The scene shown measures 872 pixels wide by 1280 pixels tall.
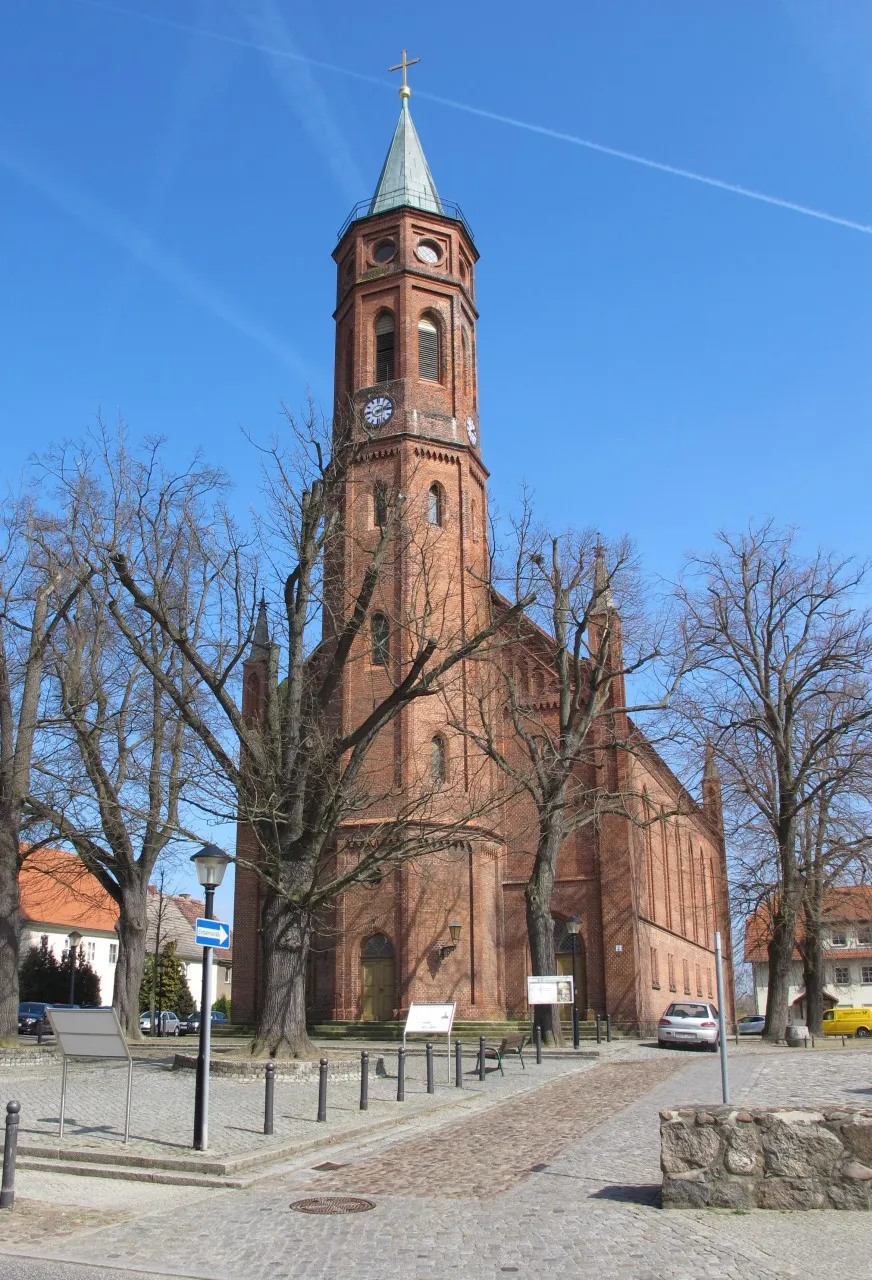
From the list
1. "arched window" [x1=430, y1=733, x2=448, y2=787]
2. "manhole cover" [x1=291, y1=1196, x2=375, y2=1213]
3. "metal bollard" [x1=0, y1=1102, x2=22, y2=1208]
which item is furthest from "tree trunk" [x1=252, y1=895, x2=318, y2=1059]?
"arched window" [x1=430, y1=733, x2=448, y2=787]

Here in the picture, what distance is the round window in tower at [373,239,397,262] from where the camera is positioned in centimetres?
3756

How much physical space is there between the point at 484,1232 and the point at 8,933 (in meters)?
17.9

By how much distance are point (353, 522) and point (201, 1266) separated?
83.6 ft

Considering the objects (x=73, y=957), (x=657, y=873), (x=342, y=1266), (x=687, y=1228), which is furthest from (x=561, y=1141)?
(x=73, y=957)

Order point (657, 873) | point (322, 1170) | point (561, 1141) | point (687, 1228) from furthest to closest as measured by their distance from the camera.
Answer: point (657, 873)
point (561, 1141)
point (322, 1170)
point (687, 1228)

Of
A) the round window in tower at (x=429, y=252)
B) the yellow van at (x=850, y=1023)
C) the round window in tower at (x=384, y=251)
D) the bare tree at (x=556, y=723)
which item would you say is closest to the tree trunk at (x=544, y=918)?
the bare tree at (x=556, y=723)

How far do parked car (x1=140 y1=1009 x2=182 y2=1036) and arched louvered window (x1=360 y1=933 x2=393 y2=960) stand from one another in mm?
17744

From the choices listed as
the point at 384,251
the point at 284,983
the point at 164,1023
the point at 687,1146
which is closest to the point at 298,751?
the point at 284,983

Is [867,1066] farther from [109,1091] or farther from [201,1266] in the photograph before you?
[201,1266]

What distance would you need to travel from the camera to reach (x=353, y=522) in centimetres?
3172

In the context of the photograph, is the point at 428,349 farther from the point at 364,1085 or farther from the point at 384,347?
the point at 364,1085

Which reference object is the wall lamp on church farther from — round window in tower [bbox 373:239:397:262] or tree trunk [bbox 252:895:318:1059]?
round window in tower [bbox 373:239:397:262]

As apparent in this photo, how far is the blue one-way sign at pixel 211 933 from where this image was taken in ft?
39.0

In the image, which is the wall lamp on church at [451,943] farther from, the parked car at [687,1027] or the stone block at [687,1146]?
the stone block at [687,1146]
